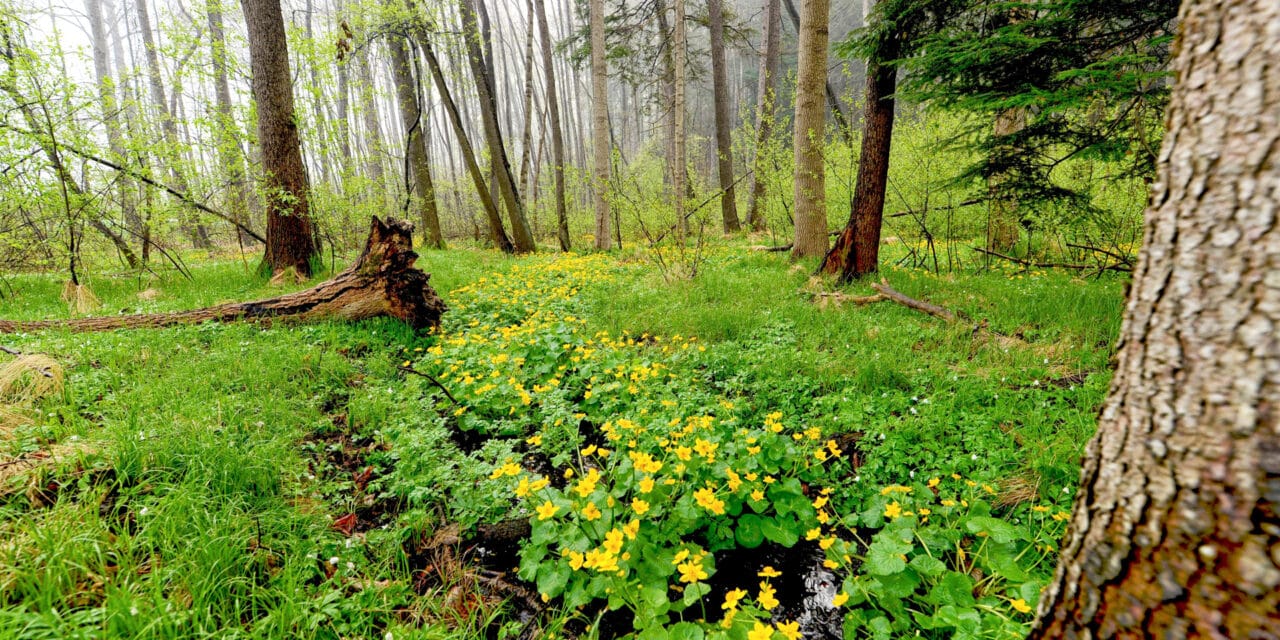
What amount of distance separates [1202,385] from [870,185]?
4908 mm

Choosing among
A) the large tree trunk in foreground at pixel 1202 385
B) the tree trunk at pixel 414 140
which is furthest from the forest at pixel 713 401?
the tree trunk at pixel 414 140

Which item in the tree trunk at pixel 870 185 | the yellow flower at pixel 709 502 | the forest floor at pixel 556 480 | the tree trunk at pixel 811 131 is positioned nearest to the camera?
the forest floor at pixel 556 480

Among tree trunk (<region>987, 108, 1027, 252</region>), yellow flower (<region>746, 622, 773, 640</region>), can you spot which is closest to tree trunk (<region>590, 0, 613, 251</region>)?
tree trunk (<region>987, 108, 1027, 252</region>)

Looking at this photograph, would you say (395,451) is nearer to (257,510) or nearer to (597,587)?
(257,510)

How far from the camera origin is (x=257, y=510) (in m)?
2.22

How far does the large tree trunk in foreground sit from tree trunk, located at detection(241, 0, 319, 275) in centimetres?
764

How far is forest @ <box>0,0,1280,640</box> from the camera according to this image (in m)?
0.84

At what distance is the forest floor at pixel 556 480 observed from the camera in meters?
1.75

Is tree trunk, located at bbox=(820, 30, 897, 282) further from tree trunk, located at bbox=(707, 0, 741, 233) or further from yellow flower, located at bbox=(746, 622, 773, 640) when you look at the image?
tree trunk, located at bbox=(707, 0, 741, 233)

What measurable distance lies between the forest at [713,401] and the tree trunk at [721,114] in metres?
5.92

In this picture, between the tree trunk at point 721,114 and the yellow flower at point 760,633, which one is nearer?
the yellow flower at point 760,633

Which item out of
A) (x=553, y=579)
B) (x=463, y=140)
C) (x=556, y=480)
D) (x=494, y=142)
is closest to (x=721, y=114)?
(x=494, y=142)

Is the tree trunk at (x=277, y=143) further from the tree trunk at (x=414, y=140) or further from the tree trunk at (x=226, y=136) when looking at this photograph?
the tree trunk at (x=414, y=140)

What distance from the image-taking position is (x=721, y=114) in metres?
13.0
